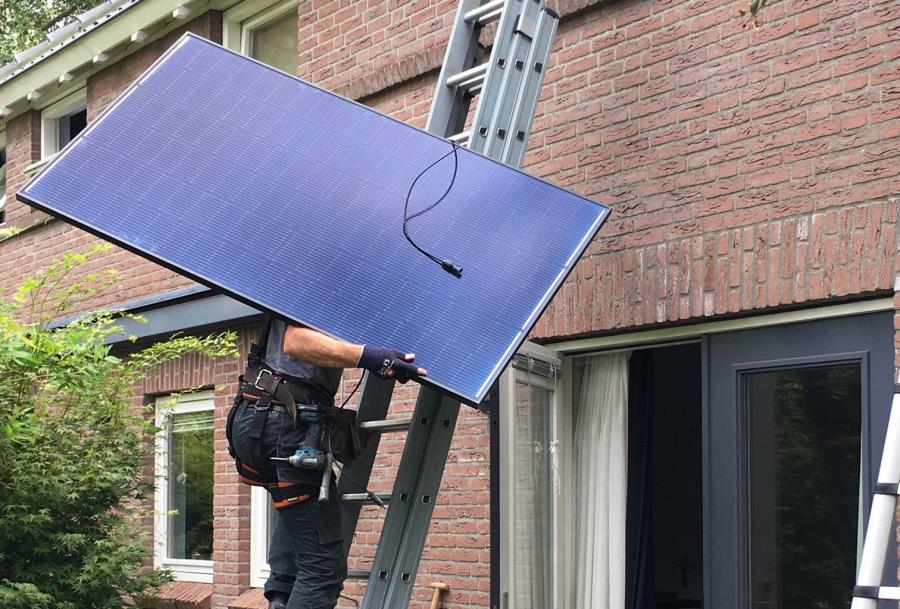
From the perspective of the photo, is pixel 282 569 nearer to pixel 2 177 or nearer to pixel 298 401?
pixel 298 401

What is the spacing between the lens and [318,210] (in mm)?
4488

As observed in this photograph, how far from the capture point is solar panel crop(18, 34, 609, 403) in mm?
4215

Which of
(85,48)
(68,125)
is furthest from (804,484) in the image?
(68,125)

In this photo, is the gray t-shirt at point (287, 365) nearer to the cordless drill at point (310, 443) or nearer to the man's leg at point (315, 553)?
the cordless drill at point (310, 443)

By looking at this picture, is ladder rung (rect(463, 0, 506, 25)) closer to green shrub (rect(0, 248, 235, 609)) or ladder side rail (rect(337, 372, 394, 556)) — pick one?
ladder side rail (rect(337, 372, 394, 556))

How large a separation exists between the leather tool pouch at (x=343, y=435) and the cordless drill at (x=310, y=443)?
4cm

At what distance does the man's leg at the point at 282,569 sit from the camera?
5043 mm

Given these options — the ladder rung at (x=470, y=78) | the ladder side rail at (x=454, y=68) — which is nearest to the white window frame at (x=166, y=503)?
the ladder side rail at (x=454, y=68)

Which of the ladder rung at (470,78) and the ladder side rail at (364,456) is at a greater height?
the ladder rung at (470,78)

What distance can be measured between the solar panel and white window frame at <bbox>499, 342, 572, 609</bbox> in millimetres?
1680

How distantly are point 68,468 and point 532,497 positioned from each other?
3079 millimetres

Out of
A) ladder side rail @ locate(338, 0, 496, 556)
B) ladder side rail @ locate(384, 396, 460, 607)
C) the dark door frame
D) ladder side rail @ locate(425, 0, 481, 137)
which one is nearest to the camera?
ladder side rail @ locate(384, 396, 460, 607)

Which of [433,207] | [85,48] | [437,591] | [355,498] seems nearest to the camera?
[433,207]

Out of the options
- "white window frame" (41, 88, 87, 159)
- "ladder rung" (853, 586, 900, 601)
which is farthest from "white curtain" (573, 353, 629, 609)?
"white window frame" (41, 88, 87, 159)
